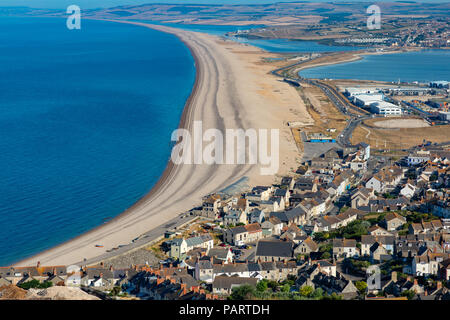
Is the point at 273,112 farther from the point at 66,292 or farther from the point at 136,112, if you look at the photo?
the point at 66,292

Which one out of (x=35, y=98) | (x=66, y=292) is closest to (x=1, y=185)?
(x=66, y=292)

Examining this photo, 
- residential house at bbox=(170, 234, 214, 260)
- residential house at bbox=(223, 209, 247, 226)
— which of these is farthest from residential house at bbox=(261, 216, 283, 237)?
residential house at bbox=(170, 234, 214, 260)

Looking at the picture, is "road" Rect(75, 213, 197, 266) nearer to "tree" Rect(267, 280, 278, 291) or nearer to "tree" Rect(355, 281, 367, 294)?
"tree" Rect(267, 280, 278, 291)

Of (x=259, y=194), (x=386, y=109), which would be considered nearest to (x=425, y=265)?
(x=259, y=194)

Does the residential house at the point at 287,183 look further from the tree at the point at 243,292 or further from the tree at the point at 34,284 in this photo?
the tree at the point at 34,284

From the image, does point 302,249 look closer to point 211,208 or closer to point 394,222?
point 394,222

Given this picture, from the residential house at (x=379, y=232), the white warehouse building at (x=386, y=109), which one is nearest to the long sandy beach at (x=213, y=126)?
the white warehouse building at (x=386, y=109)
